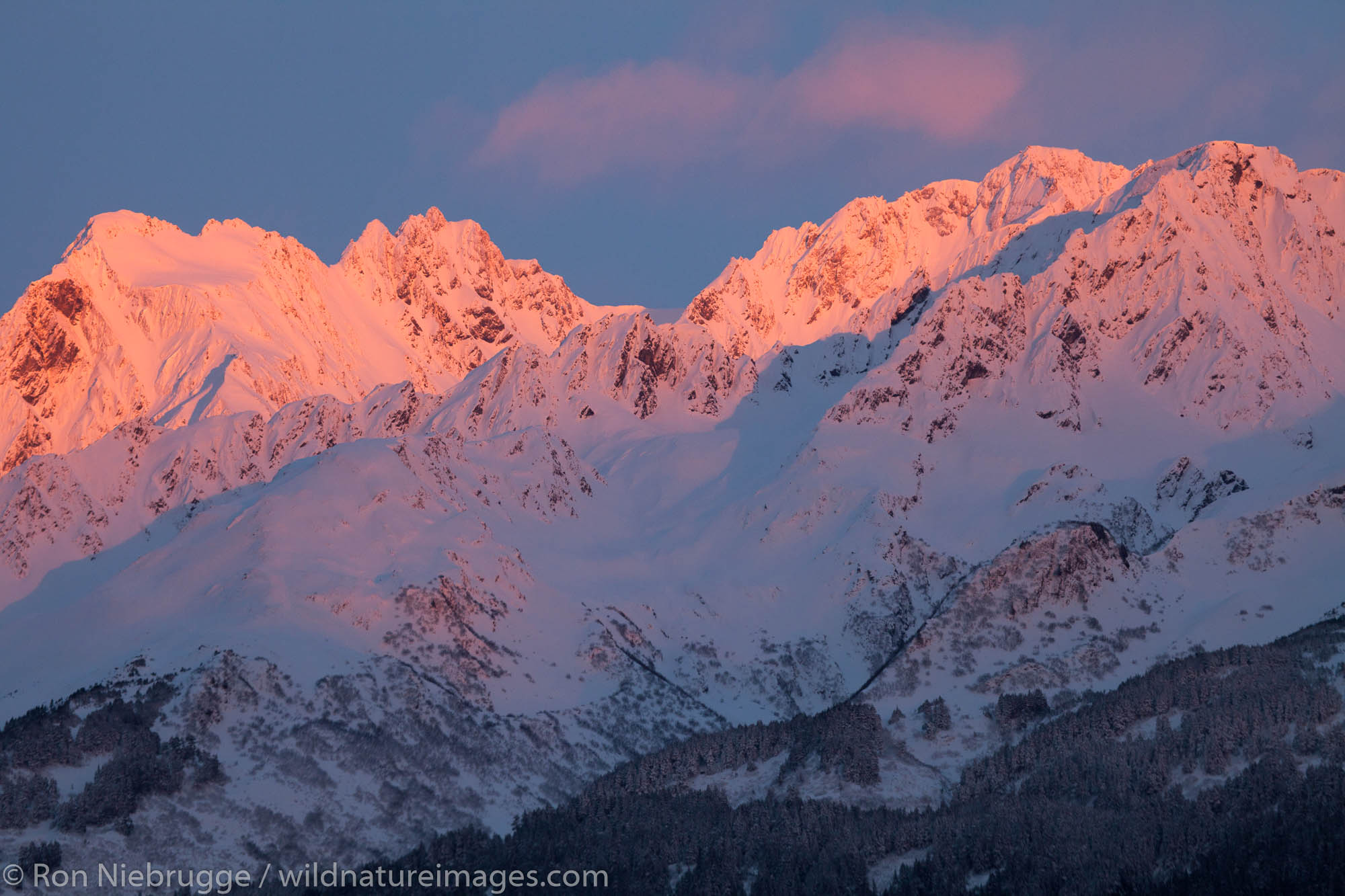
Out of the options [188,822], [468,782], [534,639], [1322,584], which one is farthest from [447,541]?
[1322,584]

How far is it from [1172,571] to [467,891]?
115m

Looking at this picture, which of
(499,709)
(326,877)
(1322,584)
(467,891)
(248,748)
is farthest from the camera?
(1322,584)

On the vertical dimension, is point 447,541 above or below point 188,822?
above

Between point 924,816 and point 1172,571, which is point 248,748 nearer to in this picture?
point 924,816

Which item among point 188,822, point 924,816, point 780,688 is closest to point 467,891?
point 188,822

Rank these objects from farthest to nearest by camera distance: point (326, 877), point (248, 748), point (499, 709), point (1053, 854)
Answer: point (499, 709) < point (248, 748) < point (326, 877) < point (1053, 854)

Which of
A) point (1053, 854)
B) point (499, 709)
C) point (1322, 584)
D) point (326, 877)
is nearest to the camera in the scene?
point (1053, 854)

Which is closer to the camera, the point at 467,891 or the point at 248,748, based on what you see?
the point at 467,891

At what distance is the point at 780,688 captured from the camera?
18950cm

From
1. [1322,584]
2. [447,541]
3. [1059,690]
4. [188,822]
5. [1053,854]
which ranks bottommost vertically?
[1053,854]

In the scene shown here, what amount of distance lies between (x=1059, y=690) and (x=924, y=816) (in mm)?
51325

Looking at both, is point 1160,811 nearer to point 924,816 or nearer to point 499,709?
point 924,816

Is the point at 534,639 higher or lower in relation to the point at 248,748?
higher

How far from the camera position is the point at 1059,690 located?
6914 inches
